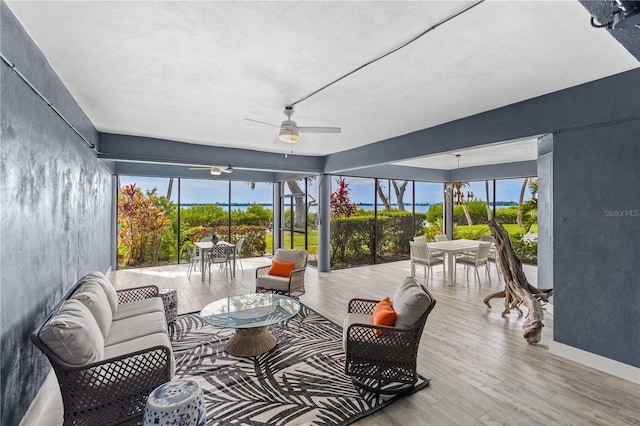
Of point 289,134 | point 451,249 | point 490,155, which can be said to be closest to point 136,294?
point 289,134

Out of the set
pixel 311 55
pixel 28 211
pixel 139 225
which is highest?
pixel 311 55

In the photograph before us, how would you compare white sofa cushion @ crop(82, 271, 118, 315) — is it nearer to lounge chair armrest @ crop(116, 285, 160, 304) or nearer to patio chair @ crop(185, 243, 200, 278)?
lounge chair armrest @ crop(116, 285, 160, 304)

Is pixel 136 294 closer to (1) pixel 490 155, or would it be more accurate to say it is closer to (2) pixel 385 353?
(2) pixel 385 353

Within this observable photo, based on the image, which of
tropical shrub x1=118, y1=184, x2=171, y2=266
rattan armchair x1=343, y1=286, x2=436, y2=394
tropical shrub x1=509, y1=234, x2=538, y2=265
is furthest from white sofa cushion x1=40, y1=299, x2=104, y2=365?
tropical shrub x1=509, y1=234, x2=538, y2=265

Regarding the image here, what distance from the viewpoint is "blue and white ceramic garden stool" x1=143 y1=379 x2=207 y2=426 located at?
1683mm

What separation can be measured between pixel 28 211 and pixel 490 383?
155 inches

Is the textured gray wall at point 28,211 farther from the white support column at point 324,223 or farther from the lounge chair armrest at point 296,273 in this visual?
the white support column at point 324,223

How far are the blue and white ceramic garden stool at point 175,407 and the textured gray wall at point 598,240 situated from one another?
3.57 metres

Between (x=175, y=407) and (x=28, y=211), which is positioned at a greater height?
(x=28, y=211)

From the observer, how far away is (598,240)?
2.89 meters

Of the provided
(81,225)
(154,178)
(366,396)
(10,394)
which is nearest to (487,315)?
(366,396)

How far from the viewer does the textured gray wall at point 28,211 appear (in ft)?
5.98

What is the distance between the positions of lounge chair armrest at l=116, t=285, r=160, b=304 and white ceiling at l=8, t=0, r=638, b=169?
7.46 feet

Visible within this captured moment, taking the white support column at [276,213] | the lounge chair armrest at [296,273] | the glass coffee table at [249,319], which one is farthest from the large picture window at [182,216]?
the glass coffee table at [249,319]
